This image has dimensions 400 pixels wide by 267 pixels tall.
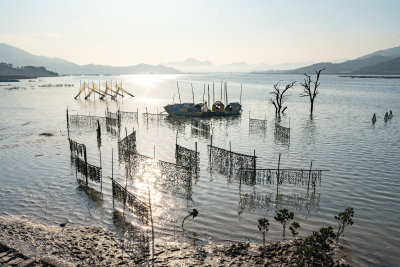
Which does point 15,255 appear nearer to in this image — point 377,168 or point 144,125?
point 377,168

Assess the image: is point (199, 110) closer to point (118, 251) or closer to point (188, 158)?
point (188, 158)

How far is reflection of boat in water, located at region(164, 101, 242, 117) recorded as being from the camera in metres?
45.8

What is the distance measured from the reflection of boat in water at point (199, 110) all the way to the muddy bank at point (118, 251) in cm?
3451

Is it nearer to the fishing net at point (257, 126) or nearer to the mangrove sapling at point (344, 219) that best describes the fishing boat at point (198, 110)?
the fishing net at point (257, 126)

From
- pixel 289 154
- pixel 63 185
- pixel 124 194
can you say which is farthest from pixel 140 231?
pixel 289 154

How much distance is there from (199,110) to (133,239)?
35.9 m

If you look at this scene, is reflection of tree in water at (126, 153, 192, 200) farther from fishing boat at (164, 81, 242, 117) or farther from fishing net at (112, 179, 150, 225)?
fishing boat at (164, 81, 242, 117)

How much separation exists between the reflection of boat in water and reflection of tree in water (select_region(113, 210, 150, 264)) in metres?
32.8

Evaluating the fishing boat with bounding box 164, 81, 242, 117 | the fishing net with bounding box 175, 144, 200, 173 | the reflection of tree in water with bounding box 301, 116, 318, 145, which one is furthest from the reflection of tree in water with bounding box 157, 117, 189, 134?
the reflection of tree in water with bounding box 301, 116, 318, 145

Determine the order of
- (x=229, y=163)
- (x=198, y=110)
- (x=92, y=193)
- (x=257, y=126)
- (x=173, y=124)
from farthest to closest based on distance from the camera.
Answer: (x=198, y=110), (x=173, y=124), (x=257, y=126), (x=229, y=163), (x=92, y=193)

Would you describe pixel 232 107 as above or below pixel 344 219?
above

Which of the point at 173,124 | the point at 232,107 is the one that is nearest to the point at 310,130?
the point at 232,107

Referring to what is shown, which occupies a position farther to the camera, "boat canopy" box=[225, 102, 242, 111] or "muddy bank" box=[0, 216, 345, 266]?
"boat canopy" box=[225, 102, 242, 111]

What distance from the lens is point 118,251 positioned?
422 inches
